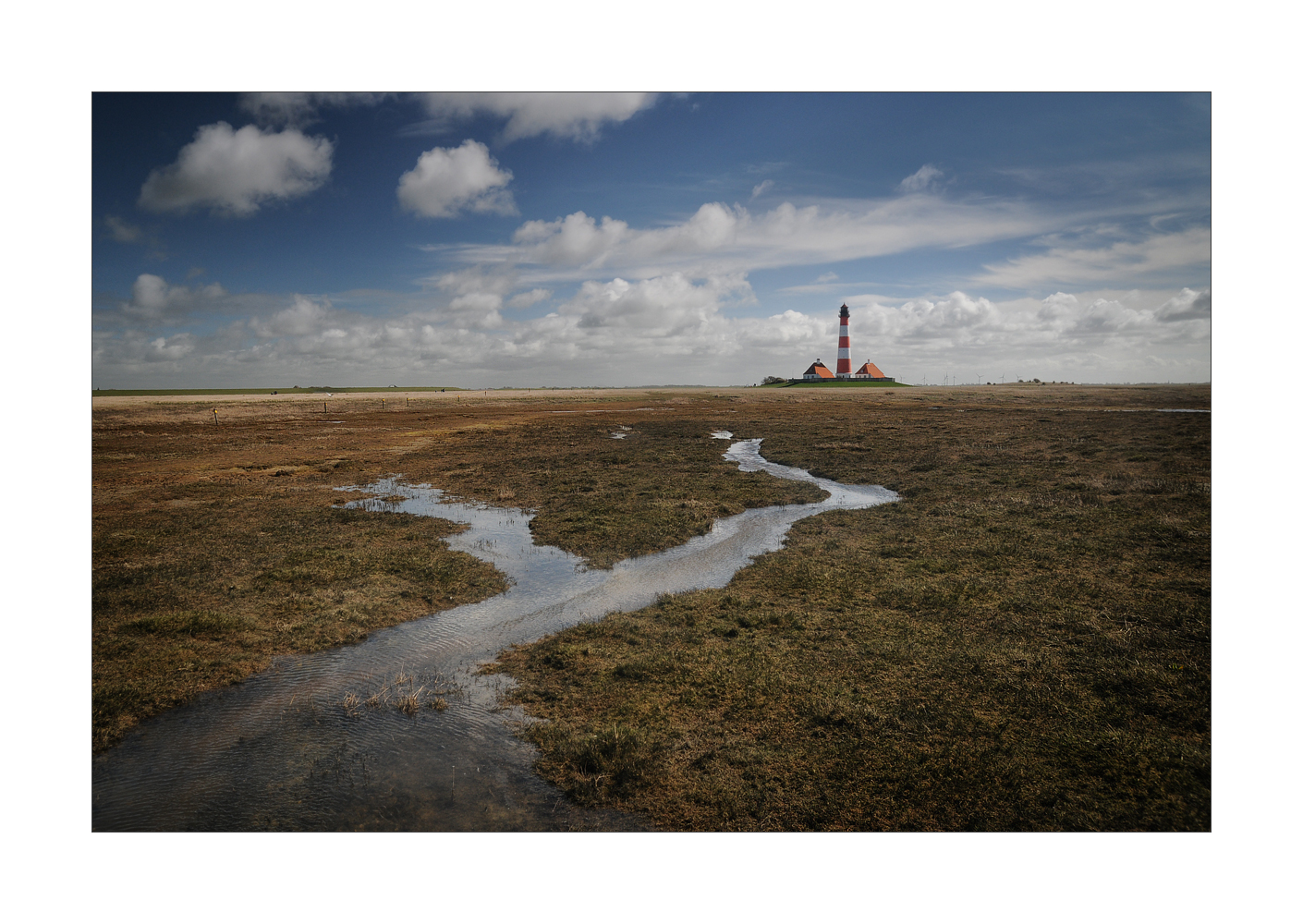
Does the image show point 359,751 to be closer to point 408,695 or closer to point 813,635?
point 408,695

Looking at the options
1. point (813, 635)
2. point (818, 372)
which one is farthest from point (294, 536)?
point (818, 372)

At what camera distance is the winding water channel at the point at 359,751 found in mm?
6531

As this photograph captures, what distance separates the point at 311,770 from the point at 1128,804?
9326mm

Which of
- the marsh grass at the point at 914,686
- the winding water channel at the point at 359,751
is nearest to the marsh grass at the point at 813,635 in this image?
the marsh grass at the point at 914,686

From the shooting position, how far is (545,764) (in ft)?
23.8

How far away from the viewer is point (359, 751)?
7.56 metres

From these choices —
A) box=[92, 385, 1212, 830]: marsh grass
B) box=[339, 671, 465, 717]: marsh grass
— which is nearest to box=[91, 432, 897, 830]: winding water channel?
box=[339, 671, 465, 717]: marsh grass

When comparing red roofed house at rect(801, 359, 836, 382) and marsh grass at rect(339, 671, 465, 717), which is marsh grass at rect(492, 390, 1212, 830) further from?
red roofed house at rect(801, 359, 836, 382)

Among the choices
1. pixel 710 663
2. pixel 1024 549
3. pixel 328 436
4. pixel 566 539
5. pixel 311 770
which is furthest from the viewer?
pixel 328 436

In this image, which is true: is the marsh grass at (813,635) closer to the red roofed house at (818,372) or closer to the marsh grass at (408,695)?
the marsh grass at (408,695)

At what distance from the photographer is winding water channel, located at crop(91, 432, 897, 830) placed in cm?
653

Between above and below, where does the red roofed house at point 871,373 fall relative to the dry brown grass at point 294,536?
above

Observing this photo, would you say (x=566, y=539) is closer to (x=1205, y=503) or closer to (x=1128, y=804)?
(x=1128, y=804)
